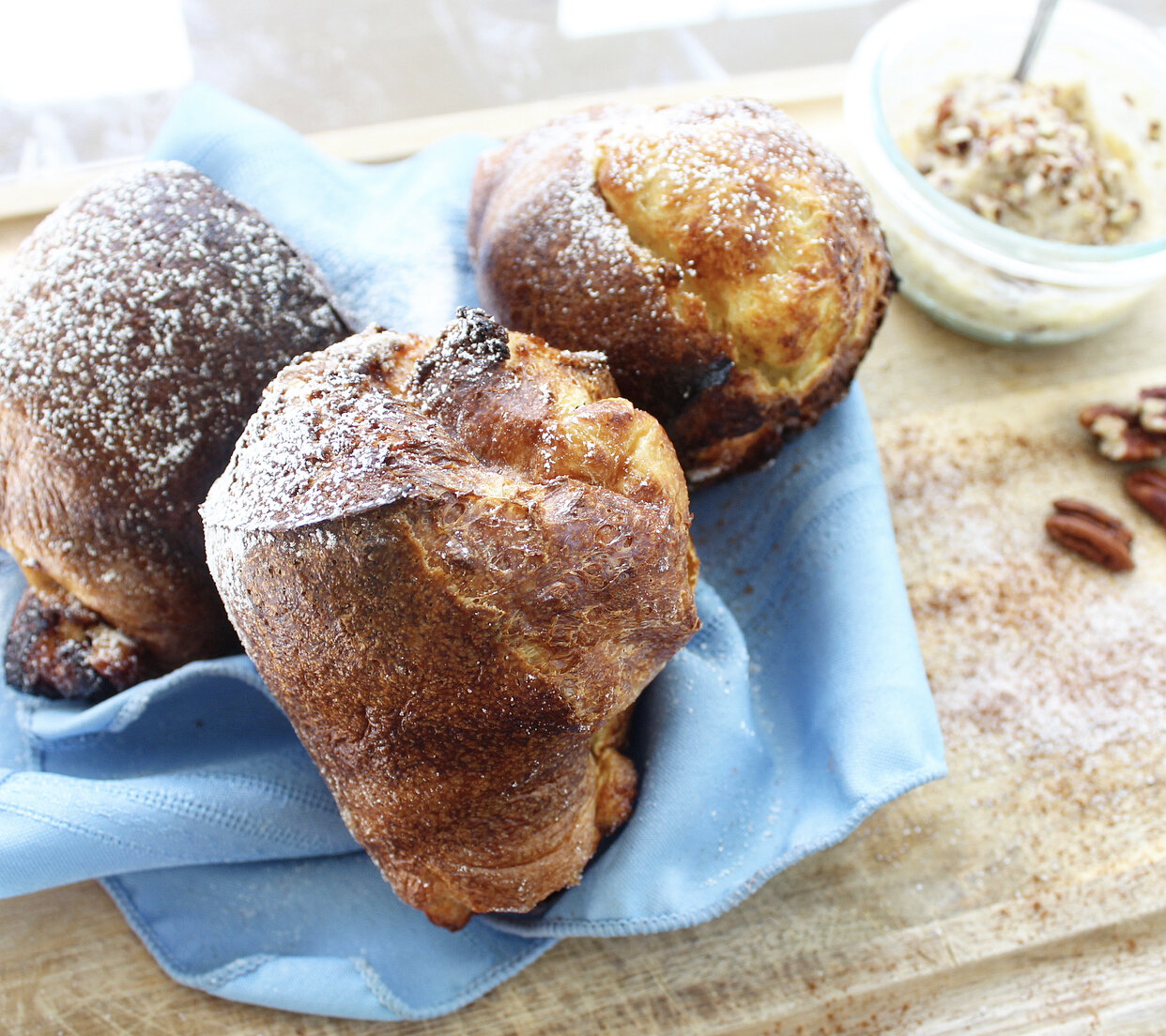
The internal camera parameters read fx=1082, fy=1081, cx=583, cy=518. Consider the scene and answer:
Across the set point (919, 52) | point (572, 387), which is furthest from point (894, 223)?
point (572, 387)

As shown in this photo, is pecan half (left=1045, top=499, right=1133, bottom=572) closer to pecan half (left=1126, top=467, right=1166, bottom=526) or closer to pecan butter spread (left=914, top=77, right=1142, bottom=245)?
pecan half (left=1126, top=467, right=1166, bottom=526)

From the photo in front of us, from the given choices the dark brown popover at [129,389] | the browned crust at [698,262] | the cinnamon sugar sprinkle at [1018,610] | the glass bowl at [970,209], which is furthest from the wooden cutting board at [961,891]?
the browned crust at [698,262]

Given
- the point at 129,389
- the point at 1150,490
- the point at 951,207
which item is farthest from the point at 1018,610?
the point at 129,389

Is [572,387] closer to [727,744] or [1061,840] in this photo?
[727,744]

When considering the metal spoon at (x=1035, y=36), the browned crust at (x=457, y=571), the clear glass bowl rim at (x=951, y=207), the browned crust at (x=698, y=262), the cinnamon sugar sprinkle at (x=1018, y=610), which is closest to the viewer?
the browned crust at (x=457, y=571)

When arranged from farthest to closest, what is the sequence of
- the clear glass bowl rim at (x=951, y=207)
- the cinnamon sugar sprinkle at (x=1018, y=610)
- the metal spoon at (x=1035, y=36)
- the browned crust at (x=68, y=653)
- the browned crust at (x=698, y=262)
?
1. the metal spoon at (x=1035, y=36)
2. the clear glass bowl rim at (x=951, y=207)
3. the cinnamon sugar sprinkle at (x=1018, y=610)
4. the browned crust at (x=68, y=653)
5. the browned crust at (x=698, y=262)

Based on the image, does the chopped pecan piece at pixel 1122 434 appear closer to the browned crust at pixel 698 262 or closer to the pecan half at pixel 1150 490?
the pecan half at pixel 1150 490

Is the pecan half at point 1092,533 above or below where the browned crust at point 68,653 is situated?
above

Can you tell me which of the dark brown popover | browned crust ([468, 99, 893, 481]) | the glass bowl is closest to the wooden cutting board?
the glass bowl
